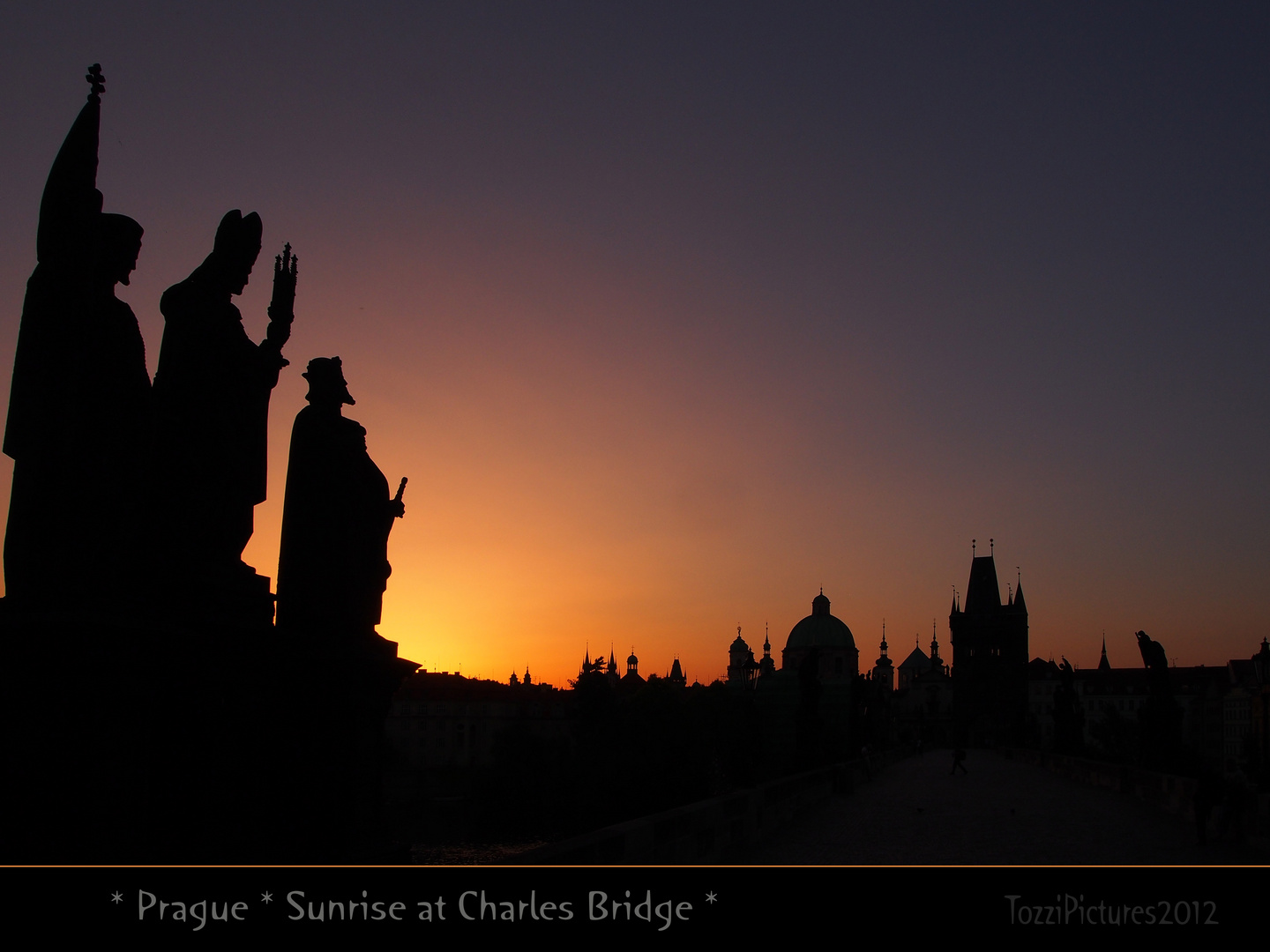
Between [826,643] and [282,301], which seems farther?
[826,643]

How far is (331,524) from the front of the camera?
7062 millimetres

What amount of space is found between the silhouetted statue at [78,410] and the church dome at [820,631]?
5645 inches

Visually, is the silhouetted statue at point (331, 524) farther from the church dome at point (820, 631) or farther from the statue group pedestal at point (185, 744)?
the church dome at point (820, 631)

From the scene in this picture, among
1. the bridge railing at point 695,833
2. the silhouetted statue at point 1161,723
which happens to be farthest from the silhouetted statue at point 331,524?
the silhouetted statue at point 1161,723

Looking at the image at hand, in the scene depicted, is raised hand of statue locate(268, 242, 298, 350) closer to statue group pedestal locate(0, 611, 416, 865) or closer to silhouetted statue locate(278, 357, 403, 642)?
silhouetted statue locate(278, 357, 403, 642)

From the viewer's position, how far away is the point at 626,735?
66500 mm

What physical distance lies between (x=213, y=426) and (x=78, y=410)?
0.89m

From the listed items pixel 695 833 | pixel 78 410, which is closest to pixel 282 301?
pixel 78 410

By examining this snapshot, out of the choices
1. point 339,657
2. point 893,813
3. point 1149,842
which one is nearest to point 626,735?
point 893,813

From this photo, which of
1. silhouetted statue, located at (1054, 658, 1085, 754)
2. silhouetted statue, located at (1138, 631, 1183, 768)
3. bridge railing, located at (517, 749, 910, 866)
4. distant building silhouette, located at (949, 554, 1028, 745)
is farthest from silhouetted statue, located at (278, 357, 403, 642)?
distant building silhouette, located at (949, 554, 1028, 745)

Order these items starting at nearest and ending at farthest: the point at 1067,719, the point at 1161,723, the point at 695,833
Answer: the point at 695,833, the point at 1161,723, the point at 1067,719

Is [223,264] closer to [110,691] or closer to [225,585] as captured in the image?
[225,585]

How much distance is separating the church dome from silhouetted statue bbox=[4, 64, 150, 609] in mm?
143388

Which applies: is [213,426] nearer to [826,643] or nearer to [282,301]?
[282,301]
